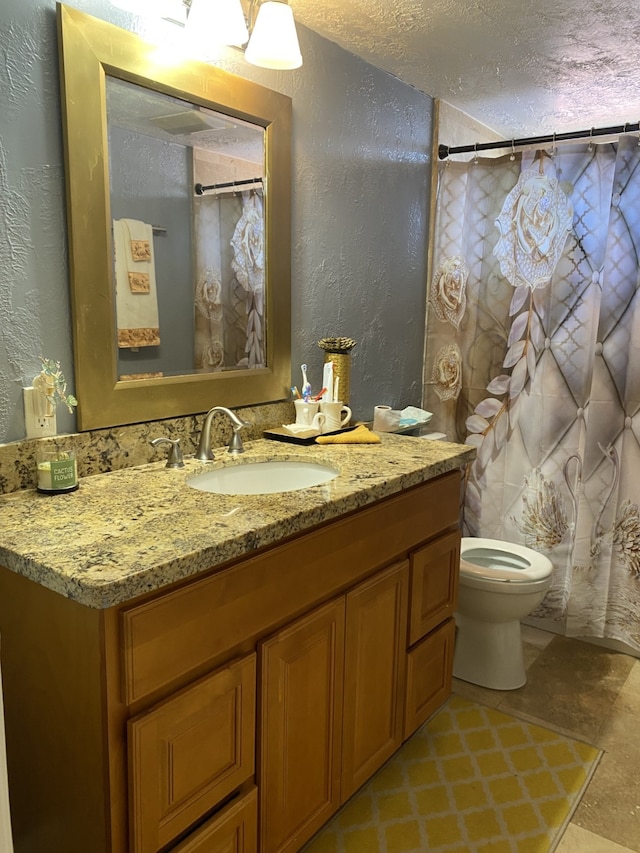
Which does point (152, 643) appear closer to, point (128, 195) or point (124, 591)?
point (124, 591)

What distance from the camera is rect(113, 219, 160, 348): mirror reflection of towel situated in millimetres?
1543

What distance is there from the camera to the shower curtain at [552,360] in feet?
7.84

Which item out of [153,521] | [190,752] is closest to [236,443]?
[153,521]

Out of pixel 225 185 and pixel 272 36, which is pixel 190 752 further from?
pixel 272 36

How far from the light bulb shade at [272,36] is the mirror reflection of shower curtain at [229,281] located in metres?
0.35

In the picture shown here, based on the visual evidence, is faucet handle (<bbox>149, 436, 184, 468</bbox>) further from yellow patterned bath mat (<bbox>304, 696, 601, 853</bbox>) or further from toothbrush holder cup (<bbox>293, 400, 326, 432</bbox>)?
yellow patterned bath mat (<bbox>304, 696, 601, 853</bbox>)

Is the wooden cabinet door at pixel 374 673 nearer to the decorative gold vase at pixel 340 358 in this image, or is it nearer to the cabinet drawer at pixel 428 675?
the cabinet drawer at pixel 428 675

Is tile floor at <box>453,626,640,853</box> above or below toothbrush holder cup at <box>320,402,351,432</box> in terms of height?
below

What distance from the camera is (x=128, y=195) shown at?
5.04 feet

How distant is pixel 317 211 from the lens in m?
2.12

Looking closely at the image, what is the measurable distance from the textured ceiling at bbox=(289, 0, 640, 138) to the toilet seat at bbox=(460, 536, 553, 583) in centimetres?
165

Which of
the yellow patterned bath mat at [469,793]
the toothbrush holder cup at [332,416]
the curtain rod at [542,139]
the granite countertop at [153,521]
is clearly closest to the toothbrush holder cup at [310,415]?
the toothbrush holder cup at [332,416]

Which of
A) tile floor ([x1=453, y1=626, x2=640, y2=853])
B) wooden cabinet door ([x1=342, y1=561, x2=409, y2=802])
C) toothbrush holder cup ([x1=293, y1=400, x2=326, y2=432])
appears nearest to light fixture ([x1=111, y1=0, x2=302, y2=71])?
toothbrush holder cup ([x1=293, y1=400, x2=326, y2=432])

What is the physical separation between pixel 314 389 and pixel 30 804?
1392mm
